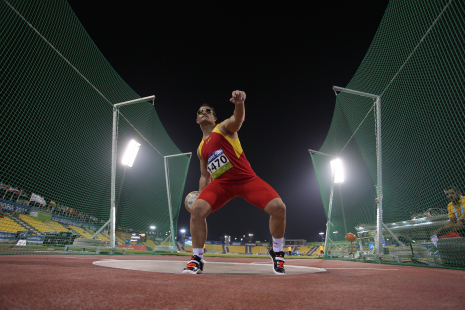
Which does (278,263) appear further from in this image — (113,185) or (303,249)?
(303,249)

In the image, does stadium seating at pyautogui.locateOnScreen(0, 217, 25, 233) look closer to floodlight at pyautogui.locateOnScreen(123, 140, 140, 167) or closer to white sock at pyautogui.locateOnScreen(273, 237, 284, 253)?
floodlight at pyautogui.locateOnScreen(123, 140, 140, 167)

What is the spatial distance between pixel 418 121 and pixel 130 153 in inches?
397

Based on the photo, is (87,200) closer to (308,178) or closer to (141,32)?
(141,32)

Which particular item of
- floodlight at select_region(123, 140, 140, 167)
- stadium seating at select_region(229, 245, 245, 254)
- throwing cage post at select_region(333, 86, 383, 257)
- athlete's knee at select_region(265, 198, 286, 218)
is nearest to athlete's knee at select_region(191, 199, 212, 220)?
athlete's knee at select_region(265, 198, 286, 218)

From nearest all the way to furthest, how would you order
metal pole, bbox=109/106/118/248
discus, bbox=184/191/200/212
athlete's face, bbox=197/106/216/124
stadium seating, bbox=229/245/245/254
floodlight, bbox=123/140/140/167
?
athlete's face, bbox=197/106/216/124 → discus, bbox=184/191/200/212 → metal pole, bbox=109/106/118/248 → floodlight, bbox=123/140/140/167 → stadium seating, bbox=229/245/245/254

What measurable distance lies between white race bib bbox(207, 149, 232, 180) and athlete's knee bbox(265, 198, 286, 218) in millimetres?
627

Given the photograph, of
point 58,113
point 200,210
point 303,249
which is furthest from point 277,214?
point 303,249

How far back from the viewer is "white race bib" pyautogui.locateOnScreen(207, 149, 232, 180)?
2.77 meters

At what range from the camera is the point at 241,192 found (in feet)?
8.89

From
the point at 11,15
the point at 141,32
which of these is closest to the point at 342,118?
the point at 11,15

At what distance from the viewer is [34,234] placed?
14367 millimetres

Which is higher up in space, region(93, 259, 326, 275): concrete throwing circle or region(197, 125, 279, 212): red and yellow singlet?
region(197, 125, 279, 212): red and yellow singlet

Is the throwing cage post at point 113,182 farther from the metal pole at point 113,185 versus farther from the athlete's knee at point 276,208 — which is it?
the athlete's knee at point 276,208

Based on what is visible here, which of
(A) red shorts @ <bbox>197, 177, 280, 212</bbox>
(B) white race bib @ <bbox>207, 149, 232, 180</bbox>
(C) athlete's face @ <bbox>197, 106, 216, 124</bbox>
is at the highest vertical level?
(C) athlete's face @ <bbox>197, 106, 216, 124</bbox>
